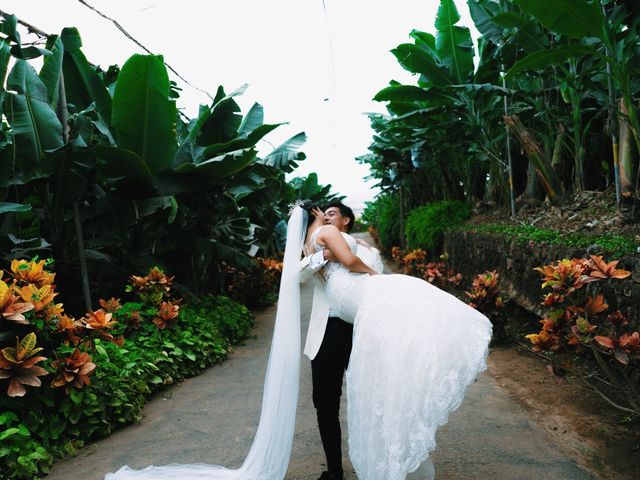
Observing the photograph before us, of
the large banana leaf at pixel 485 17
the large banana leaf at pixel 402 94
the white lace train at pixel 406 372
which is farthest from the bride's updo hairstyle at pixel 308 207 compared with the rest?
the large banana leaf at pixel 485 17

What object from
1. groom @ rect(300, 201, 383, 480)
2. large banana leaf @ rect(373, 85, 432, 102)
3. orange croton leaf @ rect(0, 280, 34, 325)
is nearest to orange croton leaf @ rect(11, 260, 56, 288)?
orange croton leaf @ rect(0, 280, 34, 325)

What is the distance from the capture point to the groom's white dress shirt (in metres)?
3.00

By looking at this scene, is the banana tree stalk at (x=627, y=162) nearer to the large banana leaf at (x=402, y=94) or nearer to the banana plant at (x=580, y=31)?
the banana plant at (x=580, y=31)

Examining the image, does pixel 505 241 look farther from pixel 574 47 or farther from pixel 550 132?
pixel 574 47

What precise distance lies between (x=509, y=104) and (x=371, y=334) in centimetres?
704

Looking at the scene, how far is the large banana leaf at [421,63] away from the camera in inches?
307

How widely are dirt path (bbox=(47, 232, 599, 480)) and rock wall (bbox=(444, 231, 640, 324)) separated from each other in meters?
1.12

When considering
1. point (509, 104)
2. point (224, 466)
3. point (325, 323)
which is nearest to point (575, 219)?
point (509, 104)

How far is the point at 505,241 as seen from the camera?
21.8 ft

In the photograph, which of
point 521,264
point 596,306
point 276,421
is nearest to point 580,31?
point 521,264

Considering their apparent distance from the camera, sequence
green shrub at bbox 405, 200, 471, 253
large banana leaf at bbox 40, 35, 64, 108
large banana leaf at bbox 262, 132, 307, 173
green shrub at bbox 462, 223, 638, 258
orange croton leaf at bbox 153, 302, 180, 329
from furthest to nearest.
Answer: green shrub at bbox 405, 200, 471, 253, large banana leaf at bbox 262, 132, 307, 173, orange croton leaf at bbox 153, 302, 180, 329, large banana leaf at bbox 40, 35, 64, 108, green shrub at bbox 462, 223, 638, 258

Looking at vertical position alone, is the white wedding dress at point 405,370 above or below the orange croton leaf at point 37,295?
below

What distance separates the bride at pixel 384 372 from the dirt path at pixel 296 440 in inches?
14.9

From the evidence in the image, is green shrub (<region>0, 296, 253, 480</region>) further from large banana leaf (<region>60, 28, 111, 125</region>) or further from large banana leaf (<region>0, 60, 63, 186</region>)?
large banana leaf (<region>60, 28, 111, 125</region>)
